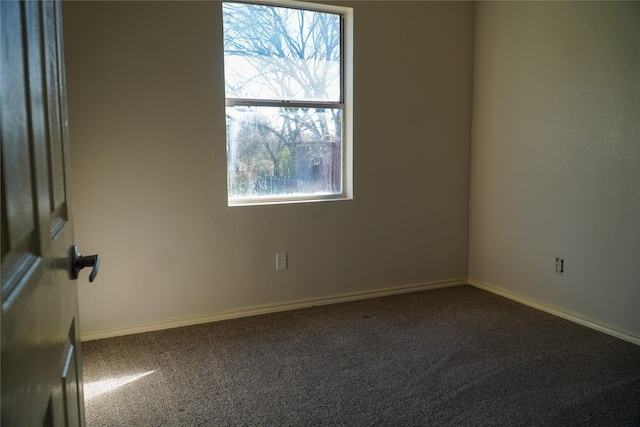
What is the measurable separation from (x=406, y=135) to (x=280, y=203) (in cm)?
112

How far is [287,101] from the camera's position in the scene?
3422mm

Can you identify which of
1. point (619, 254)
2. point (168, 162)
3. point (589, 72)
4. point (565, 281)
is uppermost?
point (589, 72)

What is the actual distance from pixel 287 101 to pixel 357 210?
36.6 inches

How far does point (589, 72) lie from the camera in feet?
10.0

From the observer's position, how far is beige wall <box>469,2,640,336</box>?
2898mm

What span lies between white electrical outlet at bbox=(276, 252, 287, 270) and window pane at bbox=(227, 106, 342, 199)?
0.42 m

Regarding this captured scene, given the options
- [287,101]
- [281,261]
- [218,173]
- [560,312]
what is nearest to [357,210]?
[281,261]

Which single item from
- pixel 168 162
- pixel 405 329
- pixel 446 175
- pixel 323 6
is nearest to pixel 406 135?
pixel 446 175

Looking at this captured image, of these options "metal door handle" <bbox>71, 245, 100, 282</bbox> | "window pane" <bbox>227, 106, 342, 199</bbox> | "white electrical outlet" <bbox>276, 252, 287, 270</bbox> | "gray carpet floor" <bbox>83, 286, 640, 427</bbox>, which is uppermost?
"window pane" <bbox>227, 106, 342, 199</bbox>

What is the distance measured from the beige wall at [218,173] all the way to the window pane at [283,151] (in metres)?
0.14

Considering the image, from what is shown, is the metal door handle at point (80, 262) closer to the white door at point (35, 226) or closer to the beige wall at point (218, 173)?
the white door at point (35, 226)

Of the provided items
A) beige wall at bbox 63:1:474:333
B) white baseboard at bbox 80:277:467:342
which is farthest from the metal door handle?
white baseboard at bbox 80:277:467:342

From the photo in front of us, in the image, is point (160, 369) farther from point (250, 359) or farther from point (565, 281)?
point (565, 281)

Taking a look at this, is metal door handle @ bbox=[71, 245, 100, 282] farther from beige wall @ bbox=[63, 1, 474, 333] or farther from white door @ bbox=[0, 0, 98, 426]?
beige wall @ bbox=[63, 1, 474, 333]
